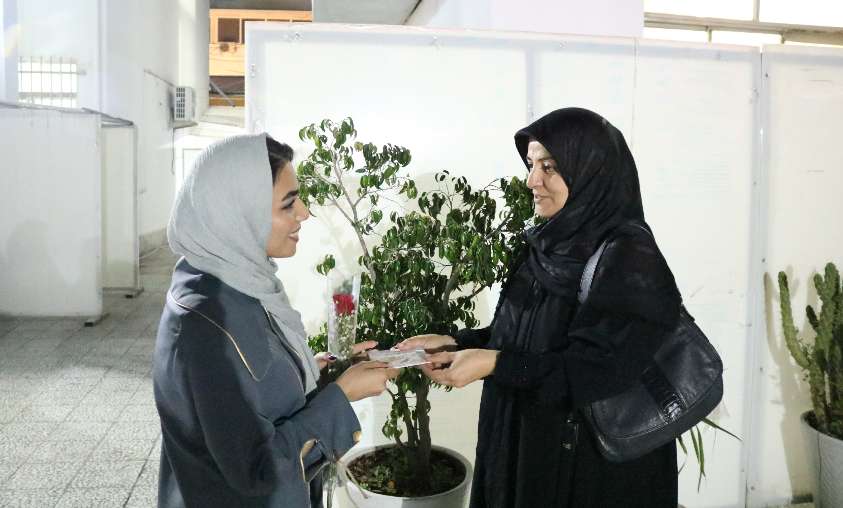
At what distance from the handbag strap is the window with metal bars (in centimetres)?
933

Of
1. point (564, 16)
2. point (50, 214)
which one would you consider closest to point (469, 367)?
point (564, 16)

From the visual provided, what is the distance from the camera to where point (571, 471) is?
5.41ft

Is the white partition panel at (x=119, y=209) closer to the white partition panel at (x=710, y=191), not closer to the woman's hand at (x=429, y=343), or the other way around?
the white partition panel at (x=710, y=191)

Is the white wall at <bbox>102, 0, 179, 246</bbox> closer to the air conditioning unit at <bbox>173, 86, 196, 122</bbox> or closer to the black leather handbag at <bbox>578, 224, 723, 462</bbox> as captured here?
the air conditioning unit at <bbox>173, 86, 196, 122</bbox>

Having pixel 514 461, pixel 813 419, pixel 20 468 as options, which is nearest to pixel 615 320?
pixel 514 461

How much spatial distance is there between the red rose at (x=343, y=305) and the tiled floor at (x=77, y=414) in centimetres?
203

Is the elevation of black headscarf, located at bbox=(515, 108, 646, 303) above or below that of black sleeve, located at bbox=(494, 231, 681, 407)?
above

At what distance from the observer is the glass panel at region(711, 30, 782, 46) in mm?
3812

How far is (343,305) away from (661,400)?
790mm

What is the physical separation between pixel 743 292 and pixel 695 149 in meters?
0.67

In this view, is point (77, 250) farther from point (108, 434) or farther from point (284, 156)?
point (284, 156)

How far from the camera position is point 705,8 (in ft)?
12.2

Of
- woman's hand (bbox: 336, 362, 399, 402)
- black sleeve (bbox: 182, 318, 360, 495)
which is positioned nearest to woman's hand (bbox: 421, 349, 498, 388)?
woman's hand (bbox: 336, 362, 399, 402)

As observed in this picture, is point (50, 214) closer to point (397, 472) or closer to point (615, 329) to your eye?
point (397, 472)
